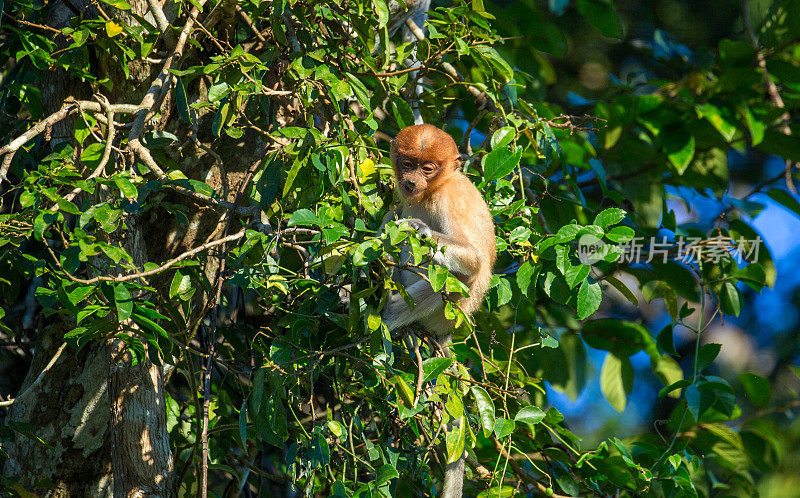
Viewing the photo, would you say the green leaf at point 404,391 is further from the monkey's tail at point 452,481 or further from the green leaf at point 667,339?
the green leaf at point 667,339

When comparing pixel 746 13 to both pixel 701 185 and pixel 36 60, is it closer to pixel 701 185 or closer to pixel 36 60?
pixel 701 185

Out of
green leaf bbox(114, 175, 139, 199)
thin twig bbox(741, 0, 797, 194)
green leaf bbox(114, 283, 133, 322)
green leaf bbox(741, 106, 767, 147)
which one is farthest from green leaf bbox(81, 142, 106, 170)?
thin twig bbox(741, 0, 797, 194)

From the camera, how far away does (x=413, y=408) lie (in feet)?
8.01

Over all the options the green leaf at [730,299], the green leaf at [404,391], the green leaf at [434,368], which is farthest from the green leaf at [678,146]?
the green leaf at [404,391]

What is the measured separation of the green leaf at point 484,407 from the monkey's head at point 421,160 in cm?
125

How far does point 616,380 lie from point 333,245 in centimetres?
336

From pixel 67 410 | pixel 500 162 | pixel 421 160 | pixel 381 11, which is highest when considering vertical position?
pixel 381 11

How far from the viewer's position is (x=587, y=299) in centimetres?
280

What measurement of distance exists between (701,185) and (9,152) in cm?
456

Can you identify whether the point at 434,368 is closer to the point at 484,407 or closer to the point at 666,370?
the point at 484,407

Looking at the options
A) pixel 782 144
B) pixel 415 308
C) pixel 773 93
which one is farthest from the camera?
pixel 773 93

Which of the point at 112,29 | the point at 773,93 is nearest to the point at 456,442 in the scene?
the point at 112,29

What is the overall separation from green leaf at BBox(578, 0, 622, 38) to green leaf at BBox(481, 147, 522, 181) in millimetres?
2415

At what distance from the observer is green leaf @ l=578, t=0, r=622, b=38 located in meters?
4.99
